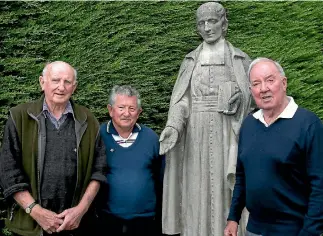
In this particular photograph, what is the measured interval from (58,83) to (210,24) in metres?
1.18

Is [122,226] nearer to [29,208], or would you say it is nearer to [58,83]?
[29,208]

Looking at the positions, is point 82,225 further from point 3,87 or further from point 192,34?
point 192,34

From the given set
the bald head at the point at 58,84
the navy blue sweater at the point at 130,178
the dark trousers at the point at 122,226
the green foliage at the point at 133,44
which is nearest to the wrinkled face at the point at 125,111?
the navy blue sweater at the point at 130,178

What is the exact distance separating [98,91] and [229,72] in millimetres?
1772

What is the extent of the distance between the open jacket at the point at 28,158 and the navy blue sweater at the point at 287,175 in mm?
1129

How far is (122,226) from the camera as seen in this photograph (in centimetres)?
357

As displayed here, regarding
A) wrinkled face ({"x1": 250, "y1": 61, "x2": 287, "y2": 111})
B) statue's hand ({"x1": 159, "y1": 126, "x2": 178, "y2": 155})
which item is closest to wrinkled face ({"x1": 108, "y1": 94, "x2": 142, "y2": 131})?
statue's hand ({"x1": 159, "y1": 126, "x2": 178, "y2": 155})

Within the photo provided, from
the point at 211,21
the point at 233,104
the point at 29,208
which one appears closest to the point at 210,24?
the point at 211,21

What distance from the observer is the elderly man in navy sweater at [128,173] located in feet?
11.7

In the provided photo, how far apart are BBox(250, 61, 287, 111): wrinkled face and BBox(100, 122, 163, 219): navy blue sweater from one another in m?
1.21

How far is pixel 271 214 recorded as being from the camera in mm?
2656

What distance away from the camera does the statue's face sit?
12.2 feet

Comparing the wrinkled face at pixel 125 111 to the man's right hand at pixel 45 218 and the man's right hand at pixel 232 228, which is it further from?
Result: the man's right hand at pixel 232 228

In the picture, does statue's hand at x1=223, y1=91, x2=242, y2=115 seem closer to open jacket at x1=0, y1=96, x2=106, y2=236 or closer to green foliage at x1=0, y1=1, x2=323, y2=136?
open jacket at x1=0, y1=96, x2=106, y2=236
